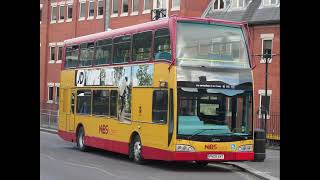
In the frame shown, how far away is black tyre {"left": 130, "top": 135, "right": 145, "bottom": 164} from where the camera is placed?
57.3 feet

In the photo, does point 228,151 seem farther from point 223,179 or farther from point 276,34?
point 276,34

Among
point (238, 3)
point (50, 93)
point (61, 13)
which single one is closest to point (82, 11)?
point (61, 13)

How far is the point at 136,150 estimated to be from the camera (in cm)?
1767

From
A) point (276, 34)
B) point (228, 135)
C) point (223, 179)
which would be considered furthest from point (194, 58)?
point (276, 34)

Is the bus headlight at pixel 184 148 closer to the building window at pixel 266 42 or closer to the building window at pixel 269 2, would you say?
the building window at pixel 266 42

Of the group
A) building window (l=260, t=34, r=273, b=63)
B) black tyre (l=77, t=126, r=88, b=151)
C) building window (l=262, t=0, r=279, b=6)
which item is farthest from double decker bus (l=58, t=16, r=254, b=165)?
building window (l=262, t=0, r=279, b=6)

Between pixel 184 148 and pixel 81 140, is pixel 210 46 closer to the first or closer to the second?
pixel 184 148

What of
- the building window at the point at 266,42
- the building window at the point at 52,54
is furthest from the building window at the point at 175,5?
the building window at the point at 52,54

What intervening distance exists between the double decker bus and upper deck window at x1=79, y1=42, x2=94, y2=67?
290cm

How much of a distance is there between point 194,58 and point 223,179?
335 centimetres

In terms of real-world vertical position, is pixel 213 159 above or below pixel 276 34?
below

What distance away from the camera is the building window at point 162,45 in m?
16.2
